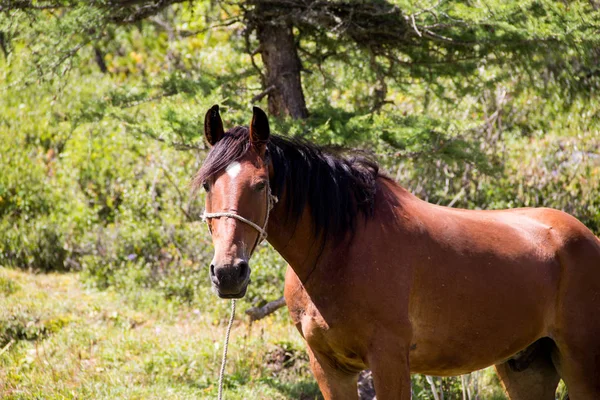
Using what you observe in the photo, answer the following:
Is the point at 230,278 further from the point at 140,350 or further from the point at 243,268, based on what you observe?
the point at 140,350

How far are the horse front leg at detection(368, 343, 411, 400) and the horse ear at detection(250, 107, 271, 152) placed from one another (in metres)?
1.11

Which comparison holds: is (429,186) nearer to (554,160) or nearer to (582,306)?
(554,160)

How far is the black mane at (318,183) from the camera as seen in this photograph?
10.9 feet

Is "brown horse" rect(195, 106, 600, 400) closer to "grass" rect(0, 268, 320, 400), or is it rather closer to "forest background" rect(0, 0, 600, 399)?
"forest background" rect(0, 0, 600, 399)

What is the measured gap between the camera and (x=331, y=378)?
3.63m

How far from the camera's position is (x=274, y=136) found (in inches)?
135

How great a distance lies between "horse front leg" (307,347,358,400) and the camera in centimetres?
362

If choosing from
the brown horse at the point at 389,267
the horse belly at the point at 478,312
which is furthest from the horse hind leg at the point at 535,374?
the horse belly at the point at 478,312

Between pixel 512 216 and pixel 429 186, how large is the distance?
187 inches

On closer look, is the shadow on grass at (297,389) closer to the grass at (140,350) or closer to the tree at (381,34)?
the grass at (140,350)

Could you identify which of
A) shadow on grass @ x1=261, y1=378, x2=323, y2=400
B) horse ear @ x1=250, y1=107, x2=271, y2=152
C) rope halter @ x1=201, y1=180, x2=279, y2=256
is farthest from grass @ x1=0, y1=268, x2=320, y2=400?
horse ear @ x1=250, y1=107, x2=271, y2=152

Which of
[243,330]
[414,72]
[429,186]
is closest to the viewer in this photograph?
[414,72]

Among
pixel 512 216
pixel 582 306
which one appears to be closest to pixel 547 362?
pixel 582 306

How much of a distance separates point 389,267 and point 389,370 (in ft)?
1.61
